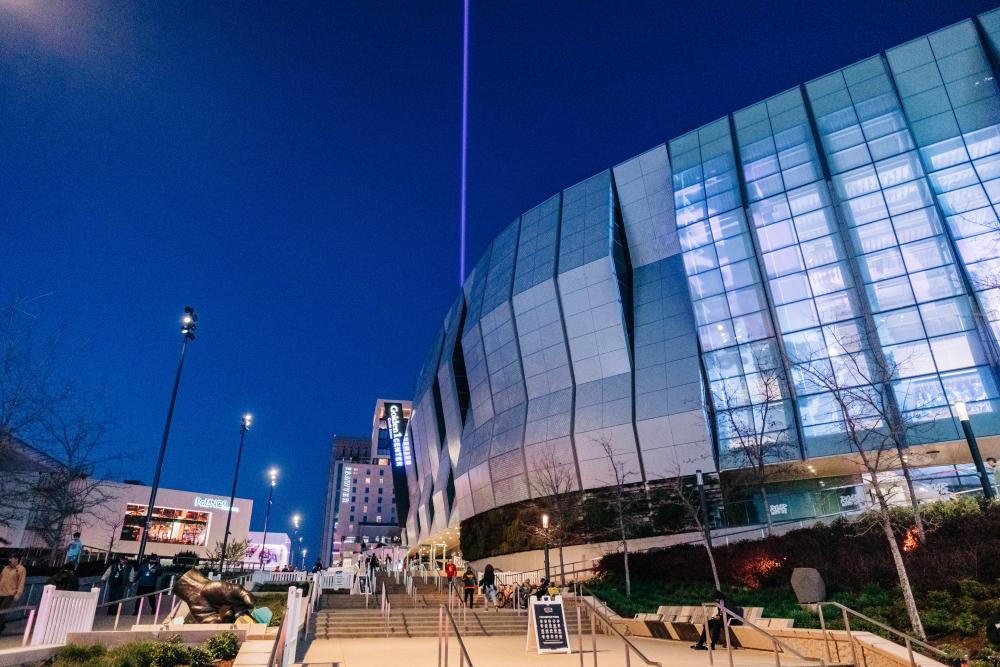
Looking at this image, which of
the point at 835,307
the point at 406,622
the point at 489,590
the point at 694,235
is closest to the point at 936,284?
the point at 835,307

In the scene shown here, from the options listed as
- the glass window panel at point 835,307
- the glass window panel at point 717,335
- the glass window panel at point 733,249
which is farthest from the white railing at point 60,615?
the glass window panel at point 733,249

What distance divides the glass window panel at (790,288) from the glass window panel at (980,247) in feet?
22.4

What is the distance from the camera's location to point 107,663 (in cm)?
1027

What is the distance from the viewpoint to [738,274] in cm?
3591

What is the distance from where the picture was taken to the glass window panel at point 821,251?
3338 centimetres

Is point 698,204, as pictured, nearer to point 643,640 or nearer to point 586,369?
point 586,369

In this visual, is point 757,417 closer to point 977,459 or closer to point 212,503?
point 977,459

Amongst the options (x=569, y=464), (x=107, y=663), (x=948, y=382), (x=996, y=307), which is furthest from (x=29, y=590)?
(x=996, y=307)

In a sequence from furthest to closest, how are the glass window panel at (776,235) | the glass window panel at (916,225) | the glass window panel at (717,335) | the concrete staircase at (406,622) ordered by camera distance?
the glass window panel at (776,235) → the glass window panel at (717,335) → the glass window panel at (916,225) → the concrete staircase at (406,622)

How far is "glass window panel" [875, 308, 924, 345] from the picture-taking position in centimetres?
2988

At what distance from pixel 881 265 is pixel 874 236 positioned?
67.3 inches

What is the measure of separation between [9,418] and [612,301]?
30501mm

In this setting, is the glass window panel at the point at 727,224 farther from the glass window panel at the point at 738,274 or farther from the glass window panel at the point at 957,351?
the glass window panel at the point at 957,351

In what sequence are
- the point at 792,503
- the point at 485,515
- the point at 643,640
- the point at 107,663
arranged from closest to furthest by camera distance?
the point at 107,663, the point at 643,640, the point at 792,503, the point at 485,515
